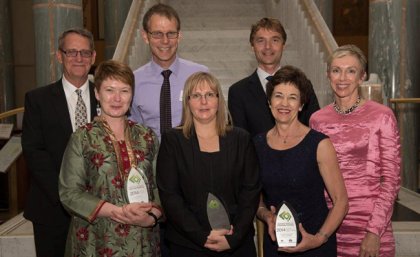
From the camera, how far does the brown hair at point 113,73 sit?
8.95ft

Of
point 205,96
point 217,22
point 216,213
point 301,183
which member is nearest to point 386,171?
point 301,183

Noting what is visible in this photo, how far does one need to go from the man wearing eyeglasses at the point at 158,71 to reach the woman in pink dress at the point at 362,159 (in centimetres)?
101

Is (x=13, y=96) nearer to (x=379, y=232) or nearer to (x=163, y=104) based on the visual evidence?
(x=163, y=104)

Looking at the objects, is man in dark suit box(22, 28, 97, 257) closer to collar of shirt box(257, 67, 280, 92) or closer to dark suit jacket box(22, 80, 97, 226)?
dark suit jacket box(22, 80, 97, 226)

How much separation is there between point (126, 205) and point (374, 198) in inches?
50.8

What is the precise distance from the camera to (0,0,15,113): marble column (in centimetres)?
1206

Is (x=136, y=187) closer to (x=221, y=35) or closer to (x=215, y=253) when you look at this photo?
(x=215, y=253)

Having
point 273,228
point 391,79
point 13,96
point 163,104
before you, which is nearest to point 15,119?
point 13,96

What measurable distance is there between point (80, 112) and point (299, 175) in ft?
4.44

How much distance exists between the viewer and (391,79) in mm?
7512

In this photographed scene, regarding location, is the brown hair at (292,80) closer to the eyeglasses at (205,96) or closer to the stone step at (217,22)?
the eyeglasses at (205,96)

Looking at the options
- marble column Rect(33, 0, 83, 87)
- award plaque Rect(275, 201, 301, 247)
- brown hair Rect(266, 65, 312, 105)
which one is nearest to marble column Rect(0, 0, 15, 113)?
marble column Rect(33, 0, 83, 87)

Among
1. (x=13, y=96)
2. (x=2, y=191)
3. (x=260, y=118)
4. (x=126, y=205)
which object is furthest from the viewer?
(x=13, y=96)

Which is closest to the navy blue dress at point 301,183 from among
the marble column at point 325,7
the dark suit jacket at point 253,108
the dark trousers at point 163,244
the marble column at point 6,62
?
the dark suit jacket at point 253,108
